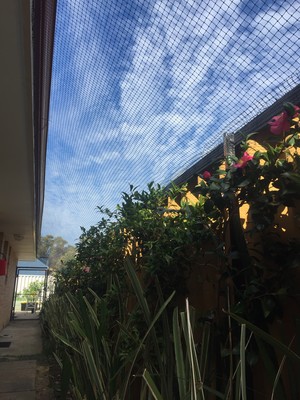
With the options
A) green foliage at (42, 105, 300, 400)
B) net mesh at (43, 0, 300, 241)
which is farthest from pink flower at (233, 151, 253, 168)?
net mesh at (43, 0, 300, 241)

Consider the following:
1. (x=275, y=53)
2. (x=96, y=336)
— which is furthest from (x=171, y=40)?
(x=96, y=336)

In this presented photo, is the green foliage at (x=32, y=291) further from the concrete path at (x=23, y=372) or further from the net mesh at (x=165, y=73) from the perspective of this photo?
the net mesh at (x=165, y=73)

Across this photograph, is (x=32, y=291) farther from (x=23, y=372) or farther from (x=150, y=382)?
(x=150, y=382)

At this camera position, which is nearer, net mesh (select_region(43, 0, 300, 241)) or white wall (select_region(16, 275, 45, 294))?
net mesh (select_region(43, 0, 300, 241))

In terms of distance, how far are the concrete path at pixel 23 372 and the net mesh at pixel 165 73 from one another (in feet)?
8.83

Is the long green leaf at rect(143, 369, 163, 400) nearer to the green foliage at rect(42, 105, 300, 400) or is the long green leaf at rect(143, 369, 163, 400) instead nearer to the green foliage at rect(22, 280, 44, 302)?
the green foliage at rect(42, 105, 300, 400)

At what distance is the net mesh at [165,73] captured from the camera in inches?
64.5

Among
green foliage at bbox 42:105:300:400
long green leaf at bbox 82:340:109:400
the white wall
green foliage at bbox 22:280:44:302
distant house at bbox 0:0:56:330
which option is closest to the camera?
green foliage at bbox 42:105:300:400

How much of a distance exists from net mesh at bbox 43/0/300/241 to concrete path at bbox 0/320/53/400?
2691 mm

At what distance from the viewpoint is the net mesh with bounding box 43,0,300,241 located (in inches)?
64.5

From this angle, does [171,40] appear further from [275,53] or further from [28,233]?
[28,233]

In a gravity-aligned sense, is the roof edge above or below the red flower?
above

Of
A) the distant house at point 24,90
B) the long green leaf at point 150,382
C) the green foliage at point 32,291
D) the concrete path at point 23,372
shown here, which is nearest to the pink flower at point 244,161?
the long green leaf at point 150,382

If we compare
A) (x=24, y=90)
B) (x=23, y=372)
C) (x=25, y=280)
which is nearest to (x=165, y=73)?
(x=24, y=90)
